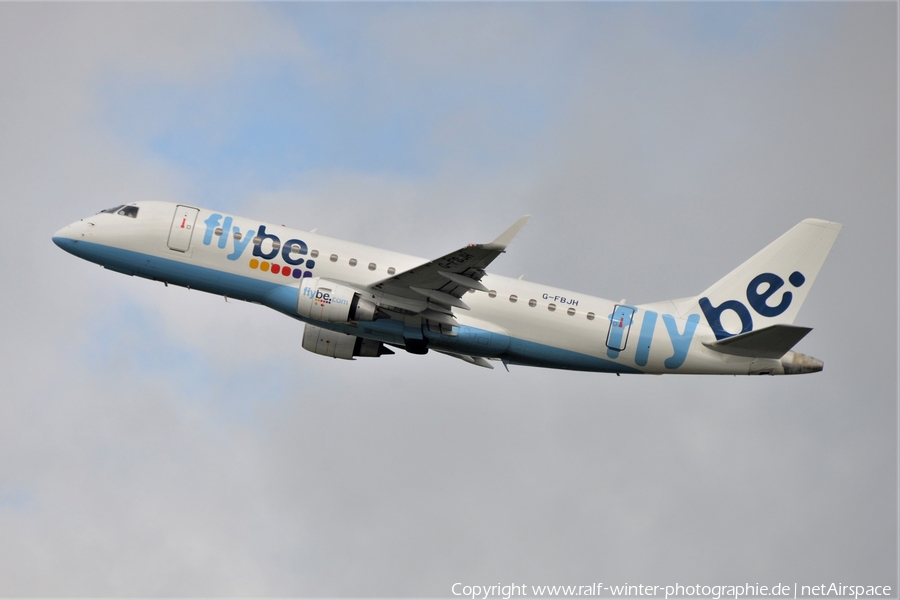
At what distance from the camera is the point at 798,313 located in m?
49.6

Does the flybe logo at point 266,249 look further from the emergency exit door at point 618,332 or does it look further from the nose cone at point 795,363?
the nose cone at point 795,363

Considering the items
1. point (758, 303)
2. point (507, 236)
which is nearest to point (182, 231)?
point (507, 236)

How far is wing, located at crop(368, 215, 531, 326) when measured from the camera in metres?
41.1

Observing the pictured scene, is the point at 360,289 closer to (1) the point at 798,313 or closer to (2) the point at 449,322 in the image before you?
(2) the point at 449,322

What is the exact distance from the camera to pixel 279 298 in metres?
45.6

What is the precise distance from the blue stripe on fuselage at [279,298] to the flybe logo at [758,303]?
5.23 m

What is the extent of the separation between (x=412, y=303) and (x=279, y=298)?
6338 millimetres

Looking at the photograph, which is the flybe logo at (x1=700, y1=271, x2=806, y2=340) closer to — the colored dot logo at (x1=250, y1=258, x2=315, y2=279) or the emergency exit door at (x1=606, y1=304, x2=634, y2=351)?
the emergency exit door at (x1=606, y1=304, x2=634, y2=351)

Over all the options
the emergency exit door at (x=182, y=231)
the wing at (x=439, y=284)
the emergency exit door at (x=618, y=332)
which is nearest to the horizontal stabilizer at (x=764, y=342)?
the emergency exit door at (x=618, y=332)

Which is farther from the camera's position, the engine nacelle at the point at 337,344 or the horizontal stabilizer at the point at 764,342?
the engine nacelle at the point at 337,344

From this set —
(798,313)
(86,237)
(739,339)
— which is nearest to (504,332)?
(739,339)

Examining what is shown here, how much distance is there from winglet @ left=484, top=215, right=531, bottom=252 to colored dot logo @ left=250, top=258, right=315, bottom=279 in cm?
1026

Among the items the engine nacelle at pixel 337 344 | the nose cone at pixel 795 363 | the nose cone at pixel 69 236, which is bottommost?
the engine nacelle at pixel 337 344

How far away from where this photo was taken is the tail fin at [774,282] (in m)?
49.0
